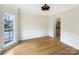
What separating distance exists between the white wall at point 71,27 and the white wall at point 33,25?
70.9 inches

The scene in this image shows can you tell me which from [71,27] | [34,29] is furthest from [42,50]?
[34,29]

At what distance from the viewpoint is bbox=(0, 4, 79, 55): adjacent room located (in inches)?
113

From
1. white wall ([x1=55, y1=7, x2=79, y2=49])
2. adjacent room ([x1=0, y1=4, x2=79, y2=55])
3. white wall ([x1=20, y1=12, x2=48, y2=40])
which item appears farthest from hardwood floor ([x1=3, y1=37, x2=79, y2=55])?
white wall ([x1=20, y1=12, x2=48, y2=40])

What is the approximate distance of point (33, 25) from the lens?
5023 mm

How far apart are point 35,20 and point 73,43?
2.71 metres

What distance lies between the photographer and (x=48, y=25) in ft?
19.2

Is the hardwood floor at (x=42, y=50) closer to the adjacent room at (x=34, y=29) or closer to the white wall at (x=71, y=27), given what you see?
the adjacent room at (x=34, y=29)

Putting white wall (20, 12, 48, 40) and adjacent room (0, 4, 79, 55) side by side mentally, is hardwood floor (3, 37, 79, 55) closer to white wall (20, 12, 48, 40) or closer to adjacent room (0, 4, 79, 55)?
adjacent room (0, 4, 79, 55)

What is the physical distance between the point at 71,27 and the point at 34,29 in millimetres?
2361

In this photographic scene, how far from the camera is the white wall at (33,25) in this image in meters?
4.47

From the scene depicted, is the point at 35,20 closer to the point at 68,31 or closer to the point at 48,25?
the point at 48,25

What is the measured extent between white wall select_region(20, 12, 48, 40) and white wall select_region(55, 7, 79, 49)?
5.90 feet
